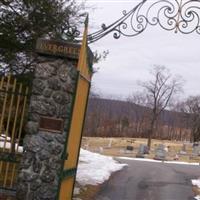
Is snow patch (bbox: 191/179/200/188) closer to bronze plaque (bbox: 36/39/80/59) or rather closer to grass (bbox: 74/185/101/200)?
grass (bbox: 74/185/101/200)

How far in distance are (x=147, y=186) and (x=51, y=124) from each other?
10.9 metres

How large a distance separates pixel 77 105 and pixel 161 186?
10766 millimetres

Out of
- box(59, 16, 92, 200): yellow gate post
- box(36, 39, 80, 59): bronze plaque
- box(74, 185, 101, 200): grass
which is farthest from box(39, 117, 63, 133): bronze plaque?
box(74, 185, 101, 200): grass

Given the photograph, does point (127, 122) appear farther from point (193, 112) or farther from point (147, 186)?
point (147, 186)

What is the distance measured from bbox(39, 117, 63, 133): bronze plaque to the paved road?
6.74 meters

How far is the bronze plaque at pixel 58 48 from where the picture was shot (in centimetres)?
1004

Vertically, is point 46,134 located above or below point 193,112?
below

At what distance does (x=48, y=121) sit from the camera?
10109 mm

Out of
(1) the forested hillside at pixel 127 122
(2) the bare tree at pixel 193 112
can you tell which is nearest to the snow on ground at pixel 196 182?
(1) the forested hillside at pixel 127 122

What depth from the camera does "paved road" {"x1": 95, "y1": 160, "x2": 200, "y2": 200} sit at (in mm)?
17391

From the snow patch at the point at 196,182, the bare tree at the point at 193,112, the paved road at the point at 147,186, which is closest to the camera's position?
the paved road at the point at 147,186

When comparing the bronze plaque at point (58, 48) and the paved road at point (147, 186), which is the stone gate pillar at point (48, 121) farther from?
the paved road at point (147, 186)

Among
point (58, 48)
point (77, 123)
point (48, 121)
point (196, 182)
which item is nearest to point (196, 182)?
point (196, 182)

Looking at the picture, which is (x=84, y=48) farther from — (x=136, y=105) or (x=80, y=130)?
(x=136, y=105)
